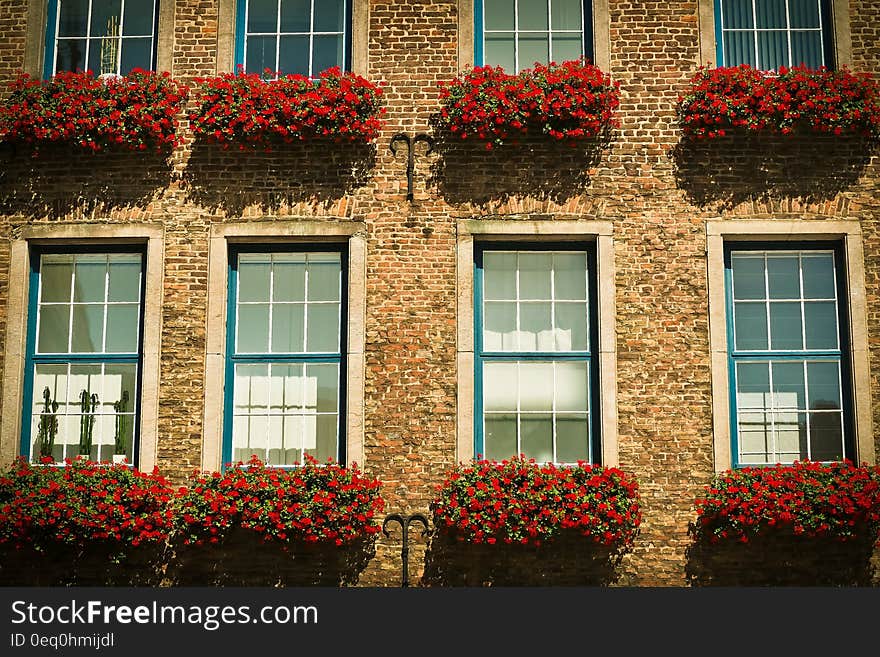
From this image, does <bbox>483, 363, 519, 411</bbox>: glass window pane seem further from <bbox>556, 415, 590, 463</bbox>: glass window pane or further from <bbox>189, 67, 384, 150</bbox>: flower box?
<bbox>189, 67, 384, 150</bbox>: flower box

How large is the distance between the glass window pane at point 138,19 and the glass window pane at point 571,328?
16.5ft

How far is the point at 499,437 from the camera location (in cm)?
999

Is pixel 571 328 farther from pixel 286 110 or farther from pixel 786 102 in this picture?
pixel 286 110

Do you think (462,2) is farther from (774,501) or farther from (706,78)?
(774,501)

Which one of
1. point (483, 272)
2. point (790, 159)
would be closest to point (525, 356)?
point (483, 272)

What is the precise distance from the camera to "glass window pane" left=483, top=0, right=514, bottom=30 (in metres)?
10.7

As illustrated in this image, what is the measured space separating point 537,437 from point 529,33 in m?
4.05

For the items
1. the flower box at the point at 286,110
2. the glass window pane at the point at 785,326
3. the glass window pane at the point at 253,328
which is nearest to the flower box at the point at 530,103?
the flower box at the point at 286,110

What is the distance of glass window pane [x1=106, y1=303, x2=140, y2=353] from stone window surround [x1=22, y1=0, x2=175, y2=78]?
241 cm

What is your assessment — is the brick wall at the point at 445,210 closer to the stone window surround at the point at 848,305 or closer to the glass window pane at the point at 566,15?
the stone window surround at the point at 848,305

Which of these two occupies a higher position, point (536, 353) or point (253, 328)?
point (253, 328)

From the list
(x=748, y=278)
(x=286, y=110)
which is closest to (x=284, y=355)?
(x=286, y=110)

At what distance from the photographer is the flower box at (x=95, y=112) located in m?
10.1

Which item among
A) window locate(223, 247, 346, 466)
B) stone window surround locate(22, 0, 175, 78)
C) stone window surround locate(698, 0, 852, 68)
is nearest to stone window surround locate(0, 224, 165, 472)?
window locate(223, 247, 346, 466)
